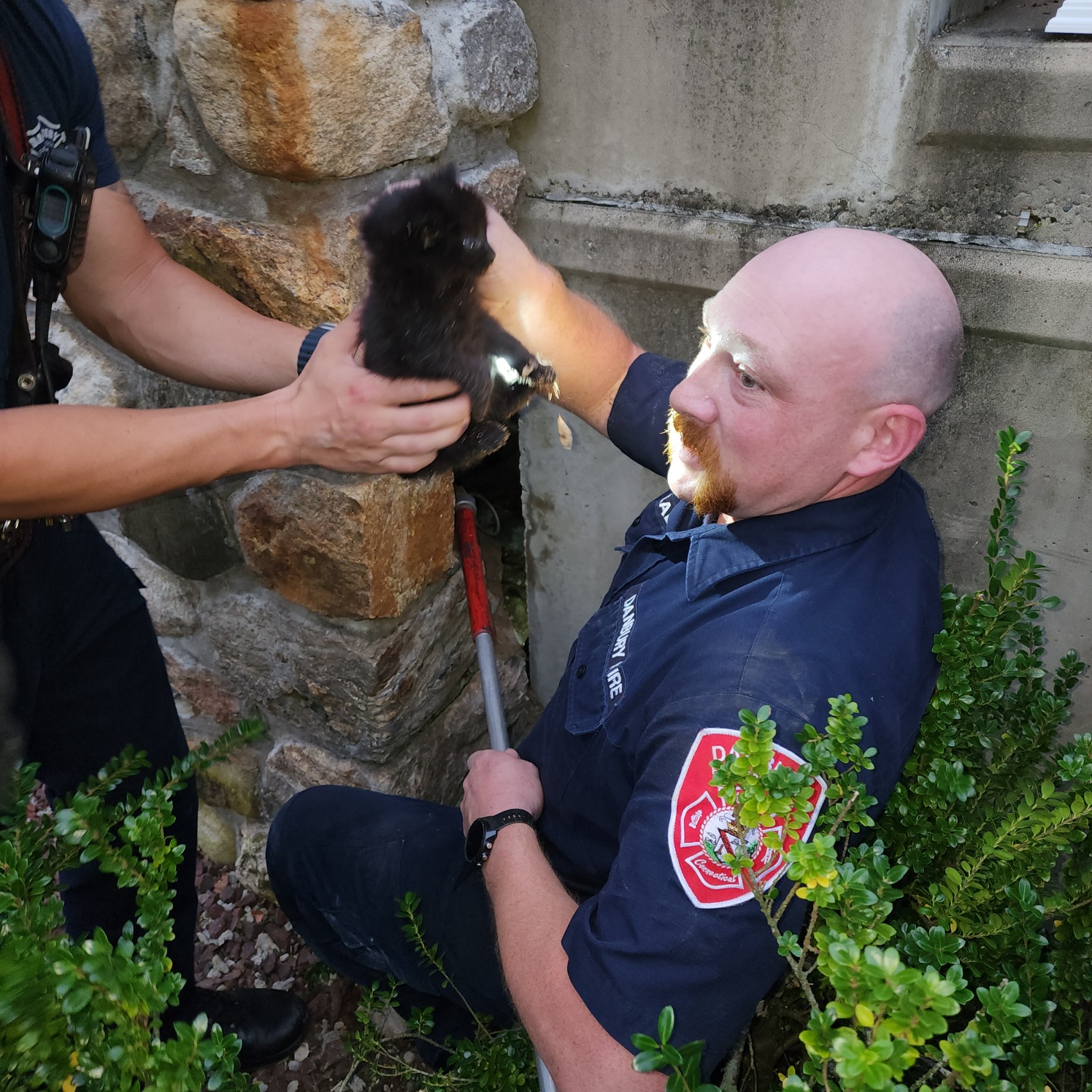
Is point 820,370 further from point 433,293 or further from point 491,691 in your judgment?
point 491,691

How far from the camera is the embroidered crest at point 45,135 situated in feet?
4.65

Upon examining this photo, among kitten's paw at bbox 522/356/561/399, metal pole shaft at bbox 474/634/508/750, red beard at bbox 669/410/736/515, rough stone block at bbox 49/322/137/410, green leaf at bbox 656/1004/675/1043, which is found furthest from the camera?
metal pole shaft at bbox 474/634/508/750

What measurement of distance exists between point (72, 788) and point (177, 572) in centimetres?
56

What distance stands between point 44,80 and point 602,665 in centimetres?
134

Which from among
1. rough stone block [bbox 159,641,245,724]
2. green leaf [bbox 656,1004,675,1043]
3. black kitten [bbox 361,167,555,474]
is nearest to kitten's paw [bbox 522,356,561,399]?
black kitten [bbox 361,167,555,474]

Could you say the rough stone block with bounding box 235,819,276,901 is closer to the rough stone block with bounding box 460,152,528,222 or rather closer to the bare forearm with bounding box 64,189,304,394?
the bare forearm with bounding box 64,189,304,394

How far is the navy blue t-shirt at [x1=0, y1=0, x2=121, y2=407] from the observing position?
4.47 ft

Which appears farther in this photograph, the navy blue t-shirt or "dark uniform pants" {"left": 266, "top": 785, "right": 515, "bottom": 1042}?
"dark uniform pants" {"left": 266, "top": 785, "right": 515, "bottom": 1042}

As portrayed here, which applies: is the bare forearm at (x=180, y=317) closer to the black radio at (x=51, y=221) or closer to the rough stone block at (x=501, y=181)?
the black radio at (x=51, y=221)

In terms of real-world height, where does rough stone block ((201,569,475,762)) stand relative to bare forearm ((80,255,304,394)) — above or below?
below

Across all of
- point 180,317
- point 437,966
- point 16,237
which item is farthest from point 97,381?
point 437,966

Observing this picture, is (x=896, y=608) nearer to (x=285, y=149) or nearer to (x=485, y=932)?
(x=485, y=932)

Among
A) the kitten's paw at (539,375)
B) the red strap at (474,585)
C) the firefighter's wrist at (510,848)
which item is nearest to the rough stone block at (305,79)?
the kitten's paw at (539,375)

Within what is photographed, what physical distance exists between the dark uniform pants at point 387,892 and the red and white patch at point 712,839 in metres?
0.71
